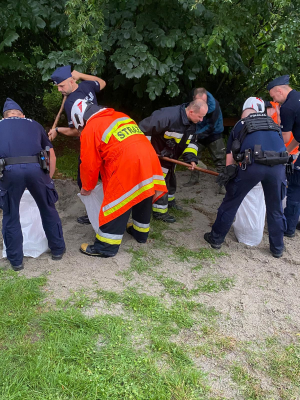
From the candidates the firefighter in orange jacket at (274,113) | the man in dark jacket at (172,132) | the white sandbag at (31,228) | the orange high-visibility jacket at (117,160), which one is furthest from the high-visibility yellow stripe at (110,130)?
the firefighter in orange jacket at (274,113)

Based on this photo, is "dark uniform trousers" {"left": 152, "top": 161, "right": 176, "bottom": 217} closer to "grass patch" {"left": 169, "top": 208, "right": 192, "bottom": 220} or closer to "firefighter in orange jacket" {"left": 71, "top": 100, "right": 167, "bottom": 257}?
"grass patch" {"left": 169, "top": 208, "right": 192, "bottom": 220}

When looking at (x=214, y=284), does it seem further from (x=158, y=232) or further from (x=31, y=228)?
(x=31, y=228)

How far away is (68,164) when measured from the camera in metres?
6.28

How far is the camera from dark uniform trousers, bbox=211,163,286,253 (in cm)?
346

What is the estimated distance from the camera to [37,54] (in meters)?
5.54

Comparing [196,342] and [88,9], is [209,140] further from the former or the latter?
[196,342]

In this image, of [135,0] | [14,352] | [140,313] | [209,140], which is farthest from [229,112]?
[14,352]

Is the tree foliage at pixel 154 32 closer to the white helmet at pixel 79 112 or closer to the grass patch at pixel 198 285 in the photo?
the white helmet at pixel 79 112

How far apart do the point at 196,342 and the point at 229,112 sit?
230 inches

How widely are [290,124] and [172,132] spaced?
4.49 feet

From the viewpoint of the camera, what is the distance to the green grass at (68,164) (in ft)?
19.3

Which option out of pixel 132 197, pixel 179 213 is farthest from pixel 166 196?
pixel 132 197

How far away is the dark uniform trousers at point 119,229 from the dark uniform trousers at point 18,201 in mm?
439

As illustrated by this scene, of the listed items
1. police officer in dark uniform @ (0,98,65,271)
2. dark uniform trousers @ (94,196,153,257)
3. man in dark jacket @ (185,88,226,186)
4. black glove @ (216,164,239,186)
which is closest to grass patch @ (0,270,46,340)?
police officer in dark uniform @ (0,98,65,271)
